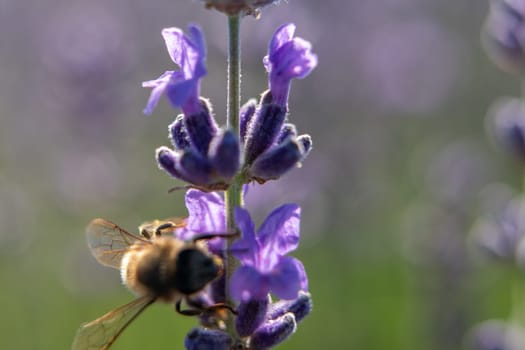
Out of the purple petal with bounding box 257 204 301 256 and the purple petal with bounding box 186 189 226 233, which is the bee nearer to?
the purple petal with bounding box 186 189 226 233

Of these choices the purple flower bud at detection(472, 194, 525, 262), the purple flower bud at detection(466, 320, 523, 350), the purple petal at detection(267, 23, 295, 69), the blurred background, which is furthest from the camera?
the blurred background

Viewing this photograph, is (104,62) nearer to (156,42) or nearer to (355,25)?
(355,25)

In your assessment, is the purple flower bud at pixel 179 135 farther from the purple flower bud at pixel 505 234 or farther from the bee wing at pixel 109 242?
the purple flower bud at pixel 505 234

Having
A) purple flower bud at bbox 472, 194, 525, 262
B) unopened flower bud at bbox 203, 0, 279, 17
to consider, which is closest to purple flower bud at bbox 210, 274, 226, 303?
unopened flower bud at bbox 203, 0, 279, 17

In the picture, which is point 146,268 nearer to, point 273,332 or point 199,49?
point 273,332

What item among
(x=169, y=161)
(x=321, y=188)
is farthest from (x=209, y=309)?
(x=321, y=188)
